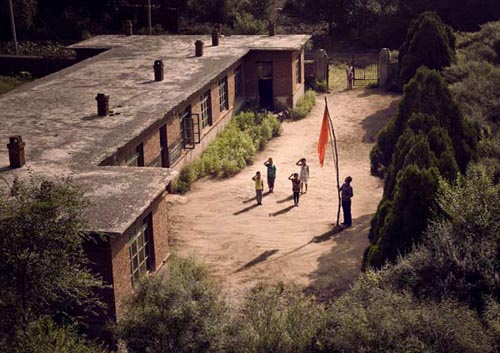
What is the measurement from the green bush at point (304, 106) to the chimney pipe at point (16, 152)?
1931 cm

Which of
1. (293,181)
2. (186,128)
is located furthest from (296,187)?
(186,128)

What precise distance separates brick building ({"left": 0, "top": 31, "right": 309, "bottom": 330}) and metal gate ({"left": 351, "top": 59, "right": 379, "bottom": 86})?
443 cm

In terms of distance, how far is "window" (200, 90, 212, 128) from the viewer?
30.2m

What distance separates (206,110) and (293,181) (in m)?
7.56

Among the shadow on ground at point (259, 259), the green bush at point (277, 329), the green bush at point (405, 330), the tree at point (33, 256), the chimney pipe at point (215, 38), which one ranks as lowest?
the shadow on ground at point (259, 259)

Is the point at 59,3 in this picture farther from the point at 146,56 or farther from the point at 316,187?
the point at 316,187

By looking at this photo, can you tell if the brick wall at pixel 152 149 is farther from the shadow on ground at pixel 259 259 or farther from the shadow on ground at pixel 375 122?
the shadow on ground at pixel 375 122

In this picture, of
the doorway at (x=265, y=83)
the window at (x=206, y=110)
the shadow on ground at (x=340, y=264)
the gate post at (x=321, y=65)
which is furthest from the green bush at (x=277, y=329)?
the gate post at (x=321, y=65)

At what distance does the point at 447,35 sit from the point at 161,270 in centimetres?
2363

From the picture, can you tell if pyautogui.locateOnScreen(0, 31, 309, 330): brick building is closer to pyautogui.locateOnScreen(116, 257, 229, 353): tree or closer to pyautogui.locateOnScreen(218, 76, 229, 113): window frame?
pyautogui.locateOnScreen(218, 76, 229, 113): window frame

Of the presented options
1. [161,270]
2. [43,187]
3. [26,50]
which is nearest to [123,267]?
[161,270]

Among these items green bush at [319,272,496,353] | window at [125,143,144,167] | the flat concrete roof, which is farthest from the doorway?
green bush at [319,272,496,353]

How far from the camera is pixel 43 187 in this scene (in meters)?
12.5

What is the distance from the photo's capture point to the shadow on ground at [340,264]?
18859 mm
